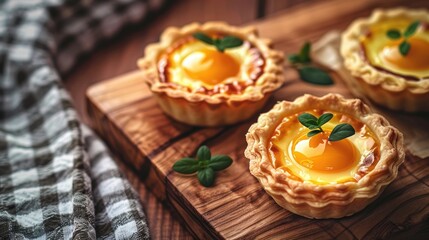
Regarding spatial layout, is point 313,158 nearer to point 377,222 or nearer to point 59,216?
point 377,222

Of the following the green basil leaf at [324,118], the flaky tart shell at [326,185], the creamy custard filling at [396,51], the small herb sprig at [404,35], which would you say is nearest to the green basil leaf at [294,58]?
the creamy custard filling at [396,51]

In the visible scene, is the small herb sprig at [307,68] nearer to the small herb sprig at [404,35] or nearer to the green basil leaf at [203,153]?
the small herb sprig at [404,35]

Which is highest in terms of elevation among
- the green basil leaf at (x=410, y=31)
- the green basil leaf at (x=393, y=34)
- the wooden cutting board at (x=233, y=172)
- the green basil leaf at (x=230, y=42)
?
→ the green basil leaf at (x=230, y=42)

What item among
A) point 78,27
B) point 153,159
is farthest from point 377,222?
point 78,27

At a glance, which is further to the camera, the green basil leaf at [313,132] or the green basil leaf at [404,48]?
the green basil leaf at [404,48]

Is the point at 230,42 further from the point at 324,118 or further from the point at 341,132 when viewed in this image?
the point at 341,132

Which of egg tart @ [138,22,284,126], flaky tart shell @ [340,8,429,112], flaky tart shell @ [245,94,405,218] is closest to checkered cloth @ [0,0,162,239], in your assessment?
egg tart @ [138,22,284,126]
